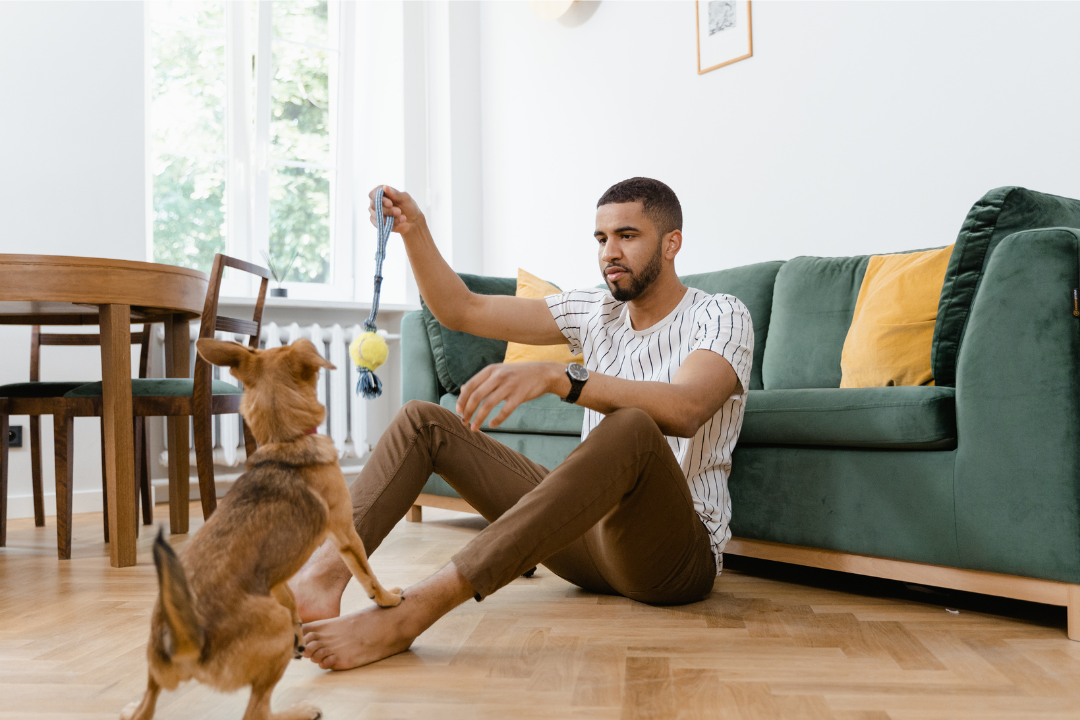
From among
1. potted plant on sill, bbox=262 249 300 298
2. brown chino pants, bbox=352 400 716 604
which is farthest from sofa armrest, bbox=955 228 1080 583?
potted plant on sill, bbox=262 249 300 298

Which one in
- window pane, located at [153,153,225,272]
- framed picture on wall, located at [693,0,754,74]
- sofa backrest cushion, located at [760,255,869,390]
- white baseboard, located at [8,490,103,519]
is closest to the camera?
sofa backrest cushion, located at [760,255,869,390]

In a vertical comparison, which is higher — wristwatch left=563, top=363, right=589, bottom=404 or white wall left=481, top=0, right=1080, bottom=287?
white wall left=481, top=0, right=1080, bottom=287

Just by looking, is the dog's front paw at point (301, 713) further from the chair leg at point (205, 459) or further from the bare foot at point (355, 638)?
the chair leg at point (205, 459)

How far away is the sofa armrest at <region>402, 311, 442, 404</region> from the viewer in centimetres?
303

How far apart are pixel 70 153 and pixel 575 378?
316 cm

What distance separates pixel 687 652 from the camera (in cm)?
139

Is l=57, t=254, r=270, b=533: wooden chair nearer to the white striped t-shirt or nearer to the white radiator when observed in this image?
the white radiator

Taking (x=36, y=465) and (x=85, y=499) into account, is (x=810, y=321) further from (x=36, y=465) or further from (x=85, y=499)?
(x=85, y=499)

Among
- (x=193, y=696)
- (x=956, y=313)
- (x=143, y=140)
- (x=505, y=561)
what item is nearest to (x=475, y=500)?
(x=505, y=561)

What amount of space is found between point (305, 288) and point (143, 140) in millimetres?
1063

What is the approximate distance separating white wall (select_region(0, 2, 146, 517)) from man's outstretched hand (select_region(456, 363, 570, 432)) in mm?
2960

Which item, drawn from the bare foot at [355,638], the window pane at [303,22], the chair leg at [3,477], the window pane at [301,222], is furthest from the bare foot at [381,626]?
the window pane at [303,22]

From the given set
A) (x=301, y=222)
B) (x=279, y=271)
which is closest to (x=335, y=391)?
(x=279, y=271)

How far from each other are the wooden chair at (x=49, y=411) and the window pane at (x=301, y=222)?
3.69 ft
